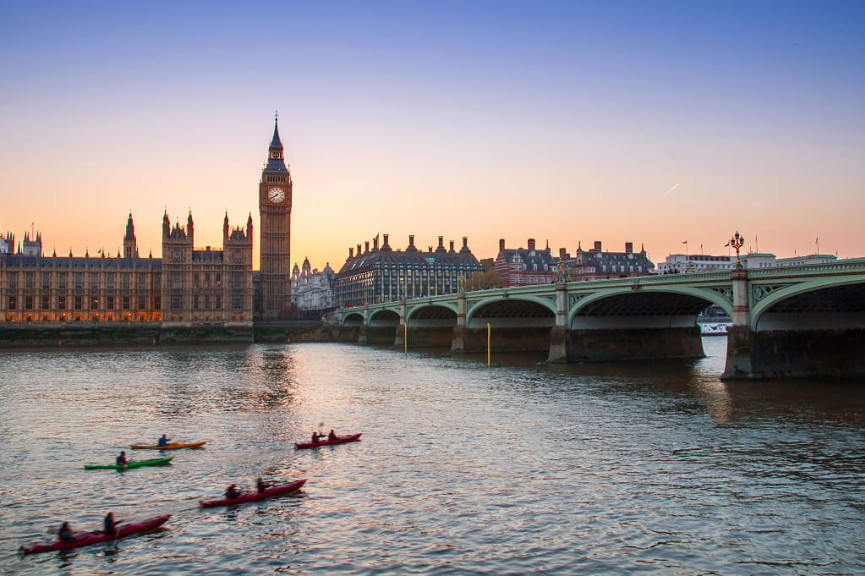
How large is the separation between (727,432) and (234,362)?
57.9 metres

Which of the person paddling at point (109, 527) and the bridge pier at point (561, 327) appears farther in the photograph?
the bridge pier at point (561, 327)

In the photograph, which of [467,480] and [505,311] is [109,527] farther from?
[505,311]

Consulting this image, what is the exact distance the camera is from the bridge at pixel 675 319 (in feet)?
149

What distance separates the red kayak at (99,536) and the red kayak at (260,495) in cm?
166

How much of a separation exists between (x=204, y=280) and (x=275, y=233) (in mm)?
40906

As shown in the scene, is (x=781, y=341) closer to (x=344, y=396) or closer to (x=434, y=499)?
(x=344, y=396)

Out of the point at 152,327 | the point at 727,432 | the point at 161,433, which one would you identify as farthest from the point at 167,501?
the point at 152,327

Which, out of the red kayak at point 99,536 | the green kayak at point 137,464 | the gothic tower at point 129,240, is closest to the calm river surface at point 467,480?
the red kayak at point 99,536

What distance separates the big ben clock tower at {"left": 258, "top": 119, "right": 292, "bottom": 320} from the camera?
555 feet

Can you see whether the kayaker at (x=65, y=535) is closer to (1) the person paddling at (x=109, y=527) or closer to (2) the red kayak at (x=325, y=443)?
(1) the person paddling at (x=109, y=527)

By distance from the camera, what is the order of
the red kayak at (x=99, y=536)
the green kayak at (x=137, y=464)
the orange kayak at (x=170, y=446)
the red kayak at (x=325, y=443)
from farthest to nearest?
the red kayak at (x=325, y=443)
the orange kayak at (x=170, y=446)
the green kayak at (x=137, y=464)
the red kayak at (x=99, y=536)

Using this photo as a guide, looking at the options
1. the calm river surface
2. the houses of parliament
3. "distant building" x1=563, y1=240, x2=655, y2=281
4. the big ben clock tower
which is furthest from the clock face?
the calm river surface

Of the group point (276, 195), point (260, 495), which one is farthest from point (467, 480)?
point (276, 195)

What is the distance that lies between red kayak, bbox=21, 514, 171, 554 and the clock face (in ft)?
536
